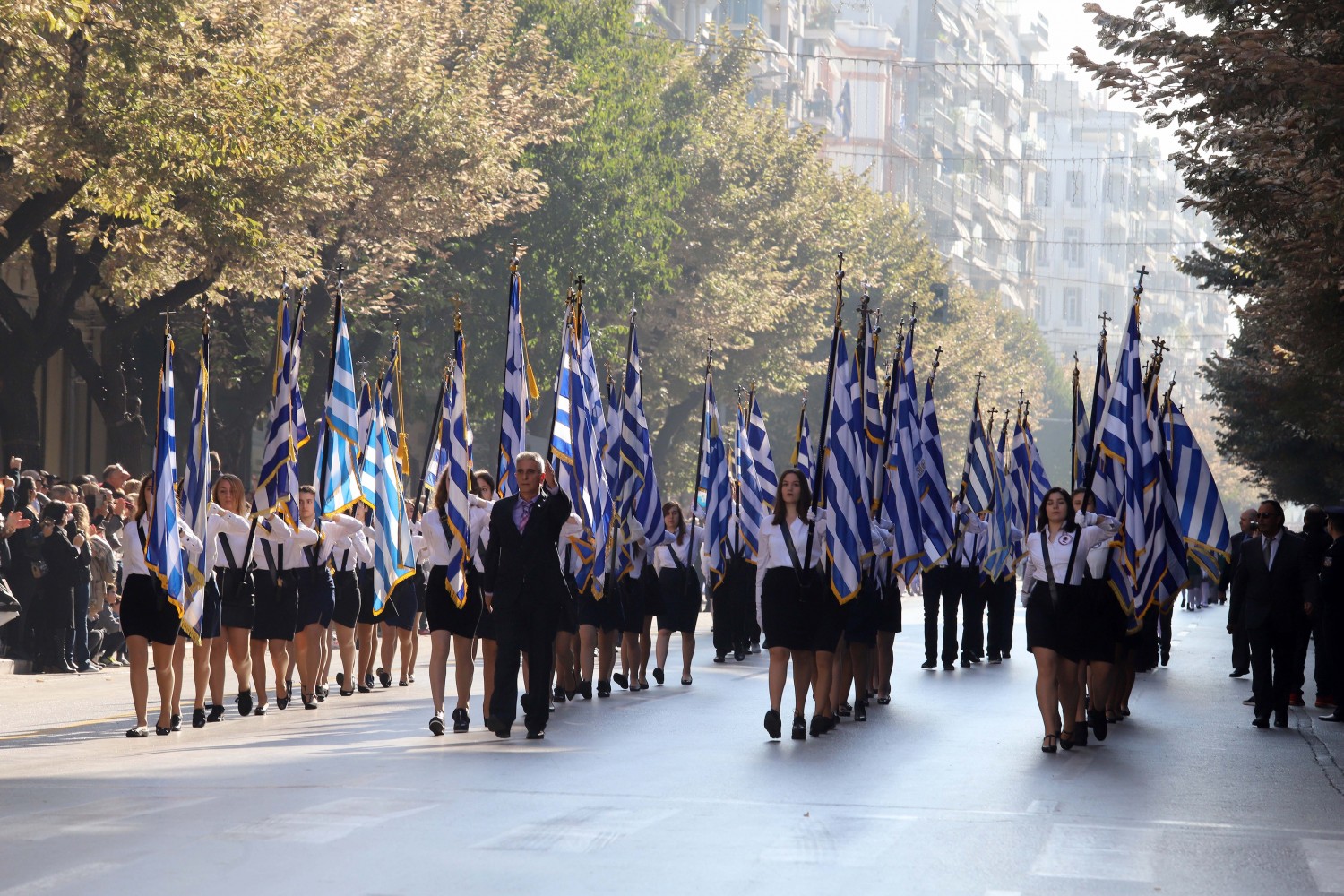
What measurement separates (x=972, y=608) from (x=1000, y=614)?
1.03 meters

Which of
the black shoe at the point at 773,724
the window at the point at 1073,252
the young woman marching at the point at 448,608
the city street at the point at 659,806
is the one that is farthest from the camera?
the window at the point at 1073,252

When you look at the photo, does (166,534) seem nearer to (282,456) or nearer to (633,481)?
(282,456)

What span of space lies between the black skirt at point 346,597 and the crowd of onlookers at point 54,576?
3.01 meters

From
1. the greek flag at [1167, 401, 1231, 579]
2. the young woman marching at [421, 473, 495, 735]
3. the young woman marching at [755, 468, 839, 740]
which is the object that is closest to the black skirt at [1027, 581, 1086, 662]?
the young woman marching at [755, 468, 839, 740]

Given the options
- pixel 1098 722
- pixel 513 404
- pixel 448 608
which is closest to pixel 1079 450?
pixel 1098 722

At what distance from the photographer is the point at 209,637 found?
48.3 ft

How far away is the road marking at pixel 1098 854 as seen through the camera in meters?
8.45

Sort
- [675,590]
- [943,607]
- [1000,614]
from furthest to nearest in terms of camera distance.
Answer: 1. [1000,614]
2. [943,607]
3. [675,590]

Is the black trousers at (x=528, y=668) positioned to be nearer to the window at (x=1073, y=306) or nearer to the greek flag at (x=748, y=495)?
the greek flag at (x=748, y=495)

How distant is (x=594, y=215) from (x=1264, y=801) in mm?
29530

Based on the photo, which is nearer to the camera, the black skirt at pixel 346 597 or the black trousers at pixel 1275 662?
the black trousers at pixel 1275 662

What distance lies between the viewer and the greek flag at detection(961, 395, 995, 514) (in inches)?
882

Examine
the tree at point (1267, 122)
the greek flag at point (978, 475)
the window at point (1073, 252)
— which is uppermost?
the window at point (1073, 252)

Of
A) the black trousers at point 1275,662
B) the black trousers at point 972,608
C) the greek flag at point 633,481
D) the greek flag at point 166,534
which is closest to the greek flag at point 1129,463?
the black trousers at point 1275,662
